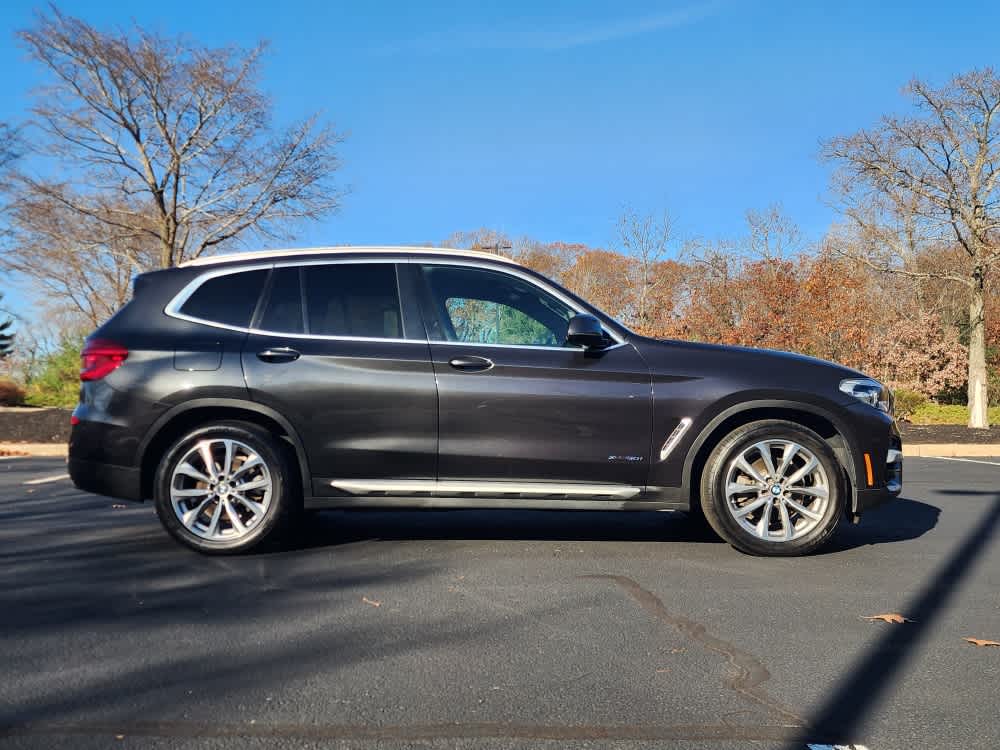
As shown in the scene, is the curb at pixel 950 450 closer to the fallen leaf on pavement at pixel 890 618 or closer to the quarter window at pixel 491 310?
the quarter window at pixel 491 310

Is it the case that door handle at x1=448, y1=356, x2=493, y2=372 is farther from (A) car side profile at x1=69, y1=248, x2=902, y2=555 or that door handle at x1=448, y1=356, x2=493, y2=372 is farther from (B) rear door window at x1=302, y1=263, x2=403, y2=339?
(B) rear door window at x1=302, y1=263, x2=403, y2=339

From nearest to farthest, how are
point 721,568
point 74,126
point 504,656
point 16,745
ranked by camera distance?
point 16,745 < point 504,656 < point 721,568 < point 74,126

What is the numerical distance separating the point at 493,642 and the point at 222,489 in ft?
7.63

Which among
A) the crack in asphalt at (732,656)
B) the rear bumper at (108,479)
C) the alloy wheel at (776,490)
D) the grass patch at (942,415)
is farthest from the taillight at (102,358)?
the grass patch at (942,415)

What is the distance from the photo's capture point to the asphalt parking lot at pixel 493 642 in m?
2.67

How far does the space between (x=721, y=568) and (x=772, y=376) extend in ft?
4.04

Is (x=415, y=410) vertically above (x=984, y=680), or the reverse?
(x=415, y=410)

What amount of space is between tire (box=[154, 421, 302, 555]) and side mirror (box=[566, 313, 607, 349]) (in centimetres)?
189

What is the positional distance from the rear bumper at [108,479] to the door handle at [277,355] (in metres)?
1.01

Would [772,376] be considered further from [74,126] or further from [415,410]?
[74,126]

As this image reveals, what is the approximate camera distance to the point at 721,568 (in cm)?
496

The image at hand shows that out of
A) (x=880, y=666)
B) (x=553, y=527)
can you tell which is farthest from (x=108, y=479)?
(x=880, y=666)

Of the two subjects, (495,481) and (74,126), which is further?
(74,126)

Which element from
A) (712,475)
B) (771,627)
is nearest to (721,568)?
(712,475)
